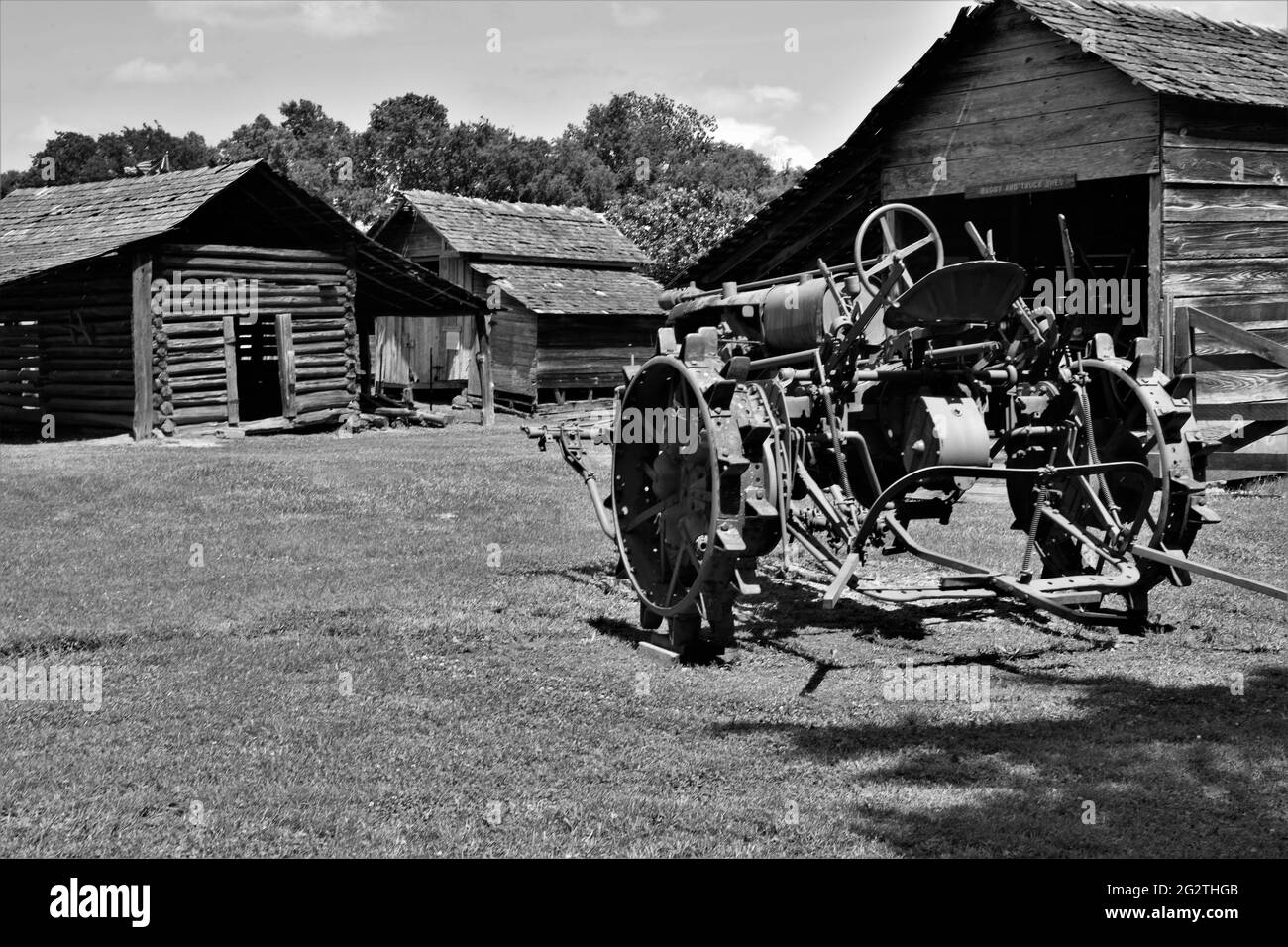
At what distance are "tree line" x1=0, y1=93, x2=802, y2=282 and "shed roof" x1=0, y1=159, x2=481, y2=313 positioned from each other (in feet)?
77.1

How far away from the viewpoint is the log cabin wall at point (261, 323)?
24000 mm

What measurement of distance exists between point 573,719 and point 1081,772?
2443 mm

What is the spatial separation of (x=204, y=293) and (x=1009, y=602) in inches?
725

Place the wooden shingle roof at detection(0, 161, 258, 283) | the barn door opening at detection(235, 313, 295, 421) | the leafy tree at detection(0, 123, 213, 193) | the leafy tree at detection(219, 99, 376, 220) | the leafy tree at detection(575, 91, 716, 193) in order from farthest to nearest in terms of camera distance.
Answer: the leafy tree at detection(575, 91, 716, 193), the leafy tree at detection(0, 123, 213, 193), the leafy tree at detection(219, 99, 376, 220), the barn door opening at detection(235, 313, 295, 421), the wooden shingle roof at detection(0, 161, 258, 283)

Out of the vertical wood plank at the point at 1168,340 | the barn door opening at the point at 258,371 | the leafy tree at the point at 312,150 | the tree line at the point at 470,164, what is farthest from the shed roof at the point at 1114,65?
the leafy tree at the point at 312,150

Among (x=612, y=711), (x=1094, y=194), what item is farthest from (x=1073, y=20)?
(x=612, y=711)

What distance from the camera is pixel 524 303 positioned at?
112 feet

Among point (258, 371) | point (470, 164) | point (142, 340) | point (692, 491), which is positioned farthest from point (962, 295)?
point (470, 164)

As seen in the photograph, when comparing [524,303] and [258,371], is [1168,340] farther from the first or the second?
[524,303]

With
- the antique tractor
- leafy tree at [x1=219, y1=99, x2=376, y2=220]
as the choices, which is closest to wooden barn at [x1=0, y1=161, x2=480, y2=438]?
the antique tractor

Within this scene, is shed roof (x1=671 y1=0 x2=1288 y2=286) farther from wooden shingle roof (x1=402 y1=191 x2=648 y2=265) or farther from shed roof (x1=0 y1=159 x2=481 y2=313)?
wooden shingle roof (x1=402 y1=191 x2=648 y2=265)

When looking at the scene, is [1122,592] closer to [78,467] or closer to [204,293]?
[78,467]

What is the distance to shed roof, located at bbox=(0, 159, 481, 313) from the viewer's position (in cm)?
2353

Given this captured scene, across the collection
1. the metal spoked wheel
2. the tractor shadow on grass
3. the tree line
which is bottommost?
the tractor shadow on grass
